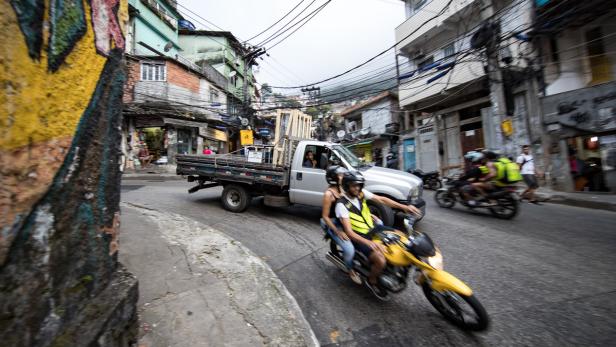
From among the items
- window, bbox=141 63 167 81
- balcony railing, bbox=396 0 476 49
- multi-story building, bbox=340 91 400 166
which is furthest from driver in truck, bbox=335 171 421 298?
window, bbox=141 63 167 81

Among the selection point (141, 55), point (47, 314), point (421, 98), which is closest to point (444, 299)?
point (47, 314)

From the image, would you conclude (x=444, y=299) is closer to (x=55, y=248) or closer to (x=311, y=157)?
(x=55, y=248)

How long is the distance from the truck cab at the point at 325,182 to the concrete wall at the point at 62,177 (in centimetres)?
396

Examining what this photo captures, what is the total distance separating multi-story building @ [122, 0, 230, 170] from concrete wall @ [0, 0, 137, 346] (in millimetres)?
16607

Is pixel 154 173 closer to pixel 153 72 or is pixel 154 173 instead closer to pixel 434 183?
pixel 153 72

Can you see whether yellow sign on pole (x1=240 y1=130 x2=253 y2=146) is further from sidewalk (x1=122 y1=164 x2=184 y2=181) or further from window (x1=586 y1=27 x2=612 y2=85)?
window (x1=586 y1=27 x2=612 y2=85)

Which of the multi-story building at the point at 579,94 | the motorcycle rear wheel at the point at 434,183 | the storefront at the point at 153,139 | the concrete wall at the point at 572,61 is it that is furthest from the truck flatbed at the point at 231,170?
the storefront at the point at 153,139

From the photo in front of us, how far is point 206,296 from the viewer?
2523 millimetres

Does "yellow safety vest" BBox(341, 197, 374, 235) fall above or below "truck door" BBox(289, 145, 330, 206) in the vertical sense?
below

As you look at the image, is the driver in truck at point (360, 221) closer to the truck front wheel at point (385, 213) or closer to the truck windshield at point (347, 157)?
the truck front wheel at point (385, 213)

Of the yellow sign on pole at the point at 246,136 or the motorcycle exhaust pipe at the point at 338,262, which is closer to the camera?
the motorcycle exhaust pipe at the point at 338,262

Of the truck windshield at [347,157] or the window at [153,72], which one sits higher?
the window at [153,72]

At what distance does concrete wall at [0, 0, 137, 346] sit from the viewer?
1.11 metres

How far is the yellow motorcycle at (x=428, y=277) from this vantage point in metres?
2.09
